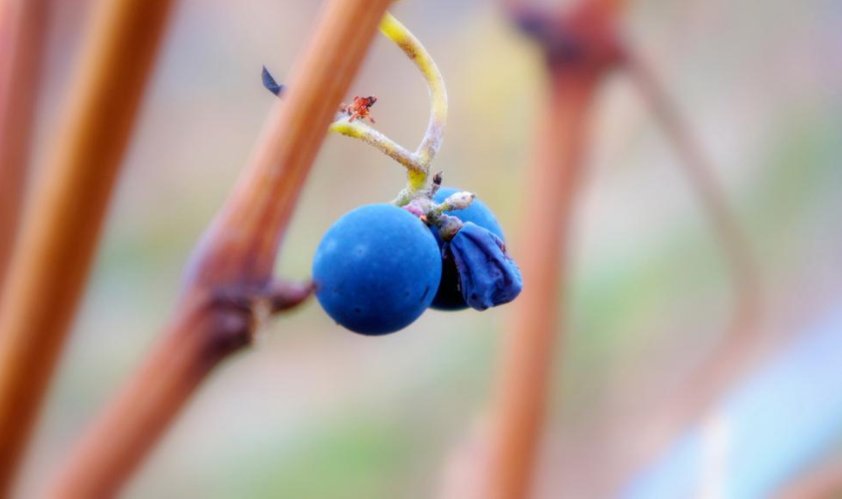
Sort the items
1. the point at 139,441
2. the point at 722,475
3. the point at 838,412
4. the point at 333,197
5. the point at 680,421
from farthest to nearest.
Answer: the point at 333,197 → the point at 680,421 → the point at 838,412 → the point at 722,475 → the point at 139,441

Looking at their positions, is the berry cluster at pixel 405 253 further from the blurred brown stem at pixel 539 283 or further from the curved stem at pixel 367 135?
the blurred brown stem at pixel 539 283

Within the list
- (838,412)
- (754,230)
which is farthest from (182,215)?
(838,412)

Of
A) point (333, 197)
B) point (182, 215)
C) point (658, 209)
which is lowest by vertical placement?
point (182, 215)

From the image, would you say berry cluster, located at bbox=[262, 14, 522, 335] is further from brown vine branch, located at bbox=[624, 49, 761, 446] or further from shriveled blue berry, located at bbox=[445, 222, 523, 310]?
brown vine branch, located at bbox=[624, 49, 761, 446]

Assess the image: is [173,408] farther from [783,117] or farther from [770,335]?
[783,117]

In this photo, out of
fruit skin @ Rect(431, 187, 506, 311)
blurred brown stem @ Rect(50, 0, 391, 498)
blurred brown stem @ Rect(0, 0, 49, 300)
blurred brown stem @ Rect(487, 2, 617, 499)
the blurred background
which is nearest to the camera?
blurred brown stem @ Rect(50, 0, 391, 498)

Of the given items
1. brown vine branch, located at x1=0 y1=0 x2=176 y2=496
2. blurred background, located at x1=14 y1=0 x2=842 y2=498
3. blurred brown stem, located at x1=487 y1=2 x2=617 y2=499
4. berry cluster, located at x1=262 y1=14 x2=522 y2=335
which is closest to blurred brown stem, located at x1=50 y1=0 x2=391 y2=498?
brown vine branch, located at x1=0 y1=0 x2=176 y2=496
